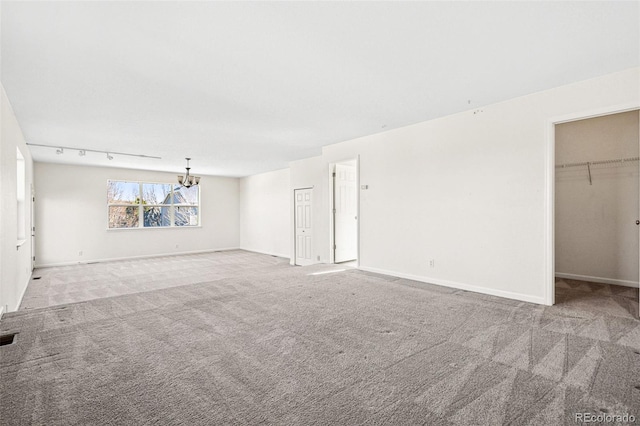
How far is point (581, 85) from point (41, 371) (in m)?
5.68

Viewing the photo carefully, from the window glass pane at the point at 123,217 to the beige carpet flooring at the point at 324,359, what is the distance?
5831 mm

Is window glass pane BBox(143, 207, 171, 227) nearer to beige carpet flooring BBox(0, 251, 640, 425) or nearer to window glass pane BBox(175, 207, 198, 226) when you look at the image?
window glass pane BBox(175, 207, 198, 226)

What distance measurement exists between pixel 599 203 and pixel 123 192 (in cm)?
1113

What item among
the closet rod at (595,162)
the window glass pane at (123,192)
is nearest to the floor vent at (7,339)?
the window glass pane at (123,192)

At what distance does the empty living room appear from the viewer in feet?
6.63

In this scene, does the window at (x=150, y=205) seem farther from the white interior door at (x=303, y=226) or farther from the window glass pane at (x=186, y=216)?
the white interior door at (x=303, y=226)

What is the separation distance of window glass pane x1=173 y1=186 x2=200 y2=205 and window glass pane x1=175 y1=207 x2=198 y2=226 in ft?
0.76

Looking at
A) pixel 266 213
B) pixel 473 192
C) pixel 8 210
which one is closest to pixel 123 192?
pixel 266 213

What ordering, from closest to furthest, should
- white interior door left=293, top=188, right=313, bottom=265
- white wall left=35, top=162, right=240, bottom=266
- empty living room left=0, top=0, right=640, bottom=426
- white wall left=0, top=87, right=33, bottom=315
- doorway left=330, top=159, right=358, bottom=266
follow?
empty living room left=0, top=0, right=640, bottom=426
white wall left=0, top=87, right=33, bottom=315
doorway left=330, top=159, right=358, bottom=266
white interior door left=293, top=188, right=313, bottom=265
white wall left=35, top=162, right=240, bottom=266

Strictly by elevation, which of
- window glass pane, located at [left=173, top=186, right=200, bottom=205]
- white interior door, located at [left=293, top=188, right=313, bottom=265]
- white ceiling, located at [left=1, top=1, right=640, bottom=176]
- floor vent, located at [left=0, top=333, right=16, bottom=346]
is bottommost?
floor vent, located at [left=0, top=333, right=16, bottom=346]

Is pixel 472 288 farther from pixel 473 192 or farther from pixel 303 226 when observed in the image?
pixel 303 226

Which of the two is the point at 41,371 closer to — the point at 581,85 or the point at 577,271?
the point at 581,85

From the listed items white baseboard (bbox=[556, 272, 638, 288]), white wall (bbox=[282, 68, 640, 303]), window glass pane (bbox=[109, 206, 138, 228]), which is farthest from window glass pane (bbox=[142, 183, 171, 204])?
white baseboard (bbox=[556, 272, 638, 288])

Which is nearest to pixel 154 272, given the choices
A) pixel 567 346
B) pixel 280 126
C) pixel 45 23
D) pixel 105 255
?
pixel 105 255
